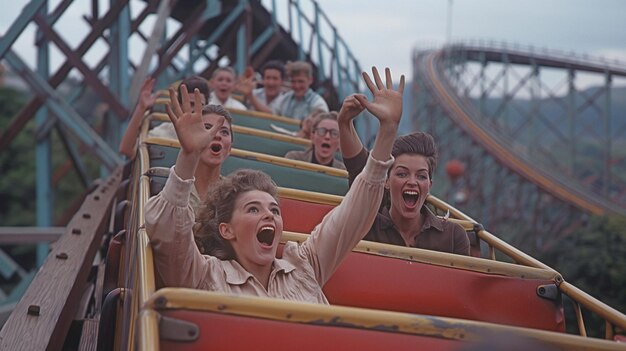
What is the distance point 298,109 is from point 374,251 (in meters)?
3.84

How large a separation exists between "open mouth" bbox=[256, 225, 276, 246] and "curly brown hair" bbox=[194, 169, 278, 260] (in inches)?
3.4

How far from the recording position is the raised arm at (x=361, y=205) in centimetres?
251

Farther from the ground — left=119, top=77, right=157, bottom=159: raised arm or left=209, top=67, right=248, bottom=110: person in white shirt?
left=209, top=67, right=248, bottom=110: person in white shirt

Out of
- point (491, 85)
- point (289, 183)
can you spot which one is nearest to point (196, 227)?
point (289, 183)

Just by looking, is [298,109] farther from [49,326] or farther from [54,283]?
[49,326]

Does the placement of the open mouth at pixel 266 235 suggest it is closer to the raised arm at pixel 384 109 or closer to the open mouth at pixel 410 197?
the raised arm at pixel 384 109

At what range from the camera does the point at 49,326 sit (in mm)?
2682

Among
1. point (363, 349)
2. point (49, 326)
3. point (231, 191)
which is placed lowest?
point (49, 326)

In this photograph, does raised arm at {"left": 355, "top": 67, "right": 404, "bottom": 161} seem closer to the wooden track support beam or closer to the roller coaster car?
the roller coaster car

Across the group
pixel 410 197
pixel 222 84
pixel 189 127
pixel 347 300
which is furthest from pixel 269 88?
pixel 189 127

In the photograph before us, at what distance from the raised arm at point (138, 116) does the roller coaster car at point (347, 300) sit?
481mm

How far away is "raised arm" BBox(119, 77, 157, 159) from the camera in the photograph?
4707 millimetres

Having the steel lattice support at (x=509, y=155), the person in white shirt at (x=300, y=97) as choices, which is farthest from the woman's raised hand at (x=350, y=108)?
the steel lattice support at (x=509, y=155)

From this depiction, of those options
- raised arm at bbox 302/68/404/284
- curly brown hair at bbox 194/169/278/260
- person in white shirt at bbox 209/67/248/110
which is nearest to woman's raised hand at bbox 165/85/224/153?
curly brown hair at bbox 194/169/278/260
